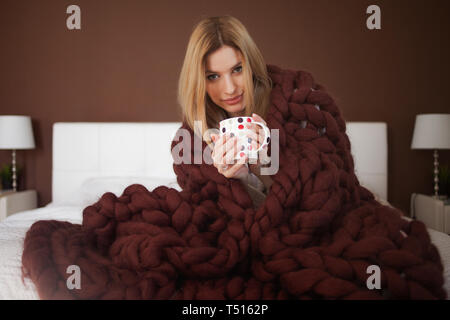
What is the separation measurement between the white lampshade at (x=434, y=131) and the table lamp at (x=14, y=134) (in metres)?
2.07

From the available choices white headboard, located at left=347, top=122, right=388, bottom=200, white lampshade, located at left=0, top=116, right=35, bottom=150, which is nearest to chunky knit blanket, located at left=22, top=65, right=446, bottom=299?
white headboard, located at left=347, top=122, right=388, bottom=200

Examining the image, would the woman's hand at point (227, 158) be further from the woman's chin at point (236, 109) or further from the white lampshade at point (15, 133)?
the white lampshade at point (15, 133)

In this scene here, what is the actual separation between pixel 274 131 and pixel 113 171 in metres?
1.26

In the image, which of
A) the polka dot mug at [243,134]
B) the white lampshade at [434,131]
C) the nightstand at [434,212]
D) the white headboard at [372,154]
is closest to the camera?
the polka dot mug at [243,134]

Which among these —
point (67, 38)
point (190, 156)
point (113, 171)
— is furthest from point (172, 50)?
point (190, 156)

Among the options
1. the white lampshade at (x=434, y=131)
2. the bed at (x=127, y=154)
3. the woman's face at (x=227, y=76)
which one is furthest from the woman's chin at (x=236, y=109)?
the white lampshade at (x=434, y=131)

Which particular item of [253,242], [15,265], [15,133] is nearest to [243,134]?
[253,242]

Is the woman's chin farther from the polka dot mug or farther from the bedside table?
the bedside table

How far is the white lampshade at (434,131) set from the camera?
4.59 ft

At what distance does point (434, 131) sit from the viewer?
141 cm

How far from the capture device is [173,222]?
48cm

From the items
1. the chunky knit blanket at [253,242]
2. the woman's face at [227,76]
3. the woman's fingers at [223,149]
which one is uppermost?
the woman's face at [227,76]

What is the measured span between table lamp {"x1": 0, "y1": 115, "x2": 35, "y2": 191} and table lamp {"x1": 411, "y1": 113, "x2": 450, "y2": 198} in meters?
2.07

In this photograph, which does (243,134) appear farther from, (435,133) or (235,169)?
(435,133)
